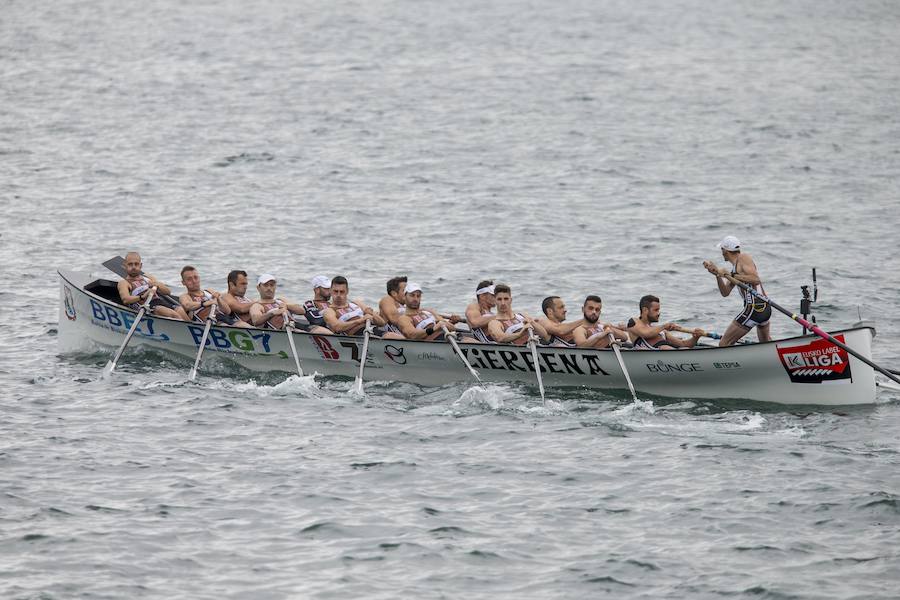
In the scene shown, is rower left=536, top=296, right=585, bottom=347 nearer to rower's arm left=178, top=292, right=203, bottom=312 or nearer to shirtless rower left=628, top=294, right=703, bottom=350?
shirtless rower left=628, top=294, right=703, bottom=350

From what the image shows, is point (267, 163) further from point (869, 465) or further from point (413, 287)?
point (869, 465)

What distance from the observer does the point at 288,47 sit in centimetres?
7325

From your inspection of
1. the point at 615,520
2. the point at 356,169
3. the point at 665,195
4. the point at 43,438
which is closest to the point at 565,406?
the point at 615,520

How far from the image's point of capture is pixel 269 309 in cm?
2506

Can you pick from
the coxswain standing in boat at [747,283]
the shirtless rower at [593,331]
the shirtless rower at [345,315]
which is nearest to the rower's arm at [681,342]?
the coxswain standing in boat at [747,283]

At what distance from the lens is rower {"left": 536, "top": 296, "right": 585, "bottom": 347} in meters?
23.1

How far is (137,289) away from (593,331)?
9.07 metres

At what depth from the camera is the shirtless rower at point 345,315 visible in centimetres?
2412

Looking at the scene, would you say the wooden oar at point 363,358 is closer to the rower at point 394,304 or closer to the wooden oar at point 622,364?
the rower at point 394,304

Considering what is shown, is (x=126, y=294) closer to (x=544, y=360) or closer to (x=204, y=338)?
(x=204, y=338)

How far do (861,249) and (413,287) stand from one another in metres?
16.6

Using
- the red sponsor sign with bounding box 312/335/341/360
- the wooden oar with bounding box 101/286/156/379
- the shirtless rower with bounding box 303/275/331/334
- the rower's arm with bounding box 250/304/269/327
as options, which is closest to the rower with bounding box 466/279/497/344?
the red sponsor sign with bounding box 312/335/341/360

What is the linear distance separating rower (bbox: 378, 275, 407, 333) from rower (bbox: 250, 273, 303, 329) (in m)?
1.75

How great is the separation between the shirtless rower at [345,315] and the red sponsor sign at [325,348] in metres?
0.30
